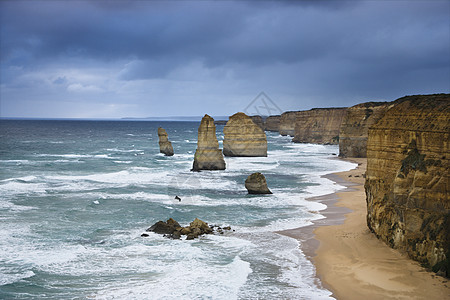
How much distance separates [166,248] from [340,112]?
8561 centimetres

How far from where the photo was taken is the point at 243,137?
67.4 meters

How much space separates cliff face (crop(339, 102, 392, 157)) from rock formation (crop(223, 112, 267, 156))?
40.3ft

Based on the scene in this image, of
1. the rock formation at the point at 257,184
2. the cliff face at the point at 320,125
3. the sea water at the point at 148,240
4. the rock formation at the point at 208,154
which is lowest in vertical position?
the sea water at the point at 148,240

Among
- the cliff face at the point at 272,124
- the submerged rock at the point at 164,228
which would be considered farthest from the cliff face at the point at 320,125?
the submerged rock at the point at 164,228

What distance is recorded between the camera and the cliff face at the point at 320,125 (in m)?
103

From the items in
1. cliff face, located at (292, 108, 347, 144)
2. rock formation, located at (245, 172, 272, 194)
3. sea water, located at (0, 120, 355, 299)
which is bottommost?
sea water, located at (0, 120, 355, 299)

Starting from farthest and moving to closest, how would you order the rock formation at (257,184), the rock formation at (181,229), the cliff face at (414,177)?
1. the rock formation at (257,184)
2. the rock formation at (181,229)
3. the cliff face at (414,177)

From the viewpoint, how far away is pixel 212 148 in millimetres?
51438

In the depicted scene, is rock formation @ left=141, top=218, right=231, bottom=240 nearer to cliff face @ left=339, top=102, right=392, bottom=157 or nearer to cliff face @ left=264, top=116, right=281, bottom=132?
cliff face @ left=339, top=102, right=392, bottom=157

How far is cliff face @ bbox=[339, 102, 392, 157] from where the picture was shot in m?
64.6

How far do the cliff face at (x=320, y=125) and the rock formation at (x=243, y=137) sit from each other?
123ft

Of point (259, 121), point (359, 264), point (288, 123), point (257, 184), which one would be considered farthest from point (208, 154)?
point (259, 121)

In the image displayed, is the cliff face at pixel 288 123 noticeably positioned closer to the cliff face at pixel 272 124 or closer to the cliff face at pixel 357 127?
Answer: the cliff face at pixel 272 124

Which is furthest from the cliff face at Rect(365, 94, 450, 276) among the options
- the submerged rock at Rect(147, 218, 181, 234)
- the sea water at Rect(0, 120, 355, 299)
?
the submerged rock at Rect(147, 218, 181, 234)
